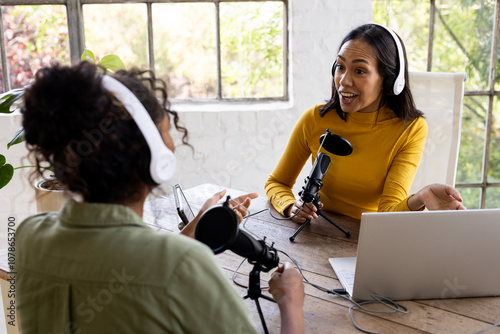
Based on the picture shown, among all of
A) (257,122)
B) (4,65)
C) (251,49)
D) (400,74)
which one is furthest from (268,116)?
(4,65)

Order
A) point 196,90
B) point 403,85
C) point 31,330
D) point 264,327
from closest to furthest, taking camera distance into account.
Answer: point 31,330, point 264,327, point 403,85, point 196,90

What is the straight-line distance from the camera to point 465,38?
2.83 meters

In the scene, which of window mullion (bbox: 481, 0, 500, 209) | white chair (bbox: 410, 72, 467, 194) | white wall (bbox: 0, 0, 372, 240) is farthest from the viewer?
window mullion (bbox: 481, 0, 500, 209)

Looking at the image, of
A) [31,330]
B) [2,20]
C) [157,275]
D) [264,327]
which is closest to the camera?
[157,275]

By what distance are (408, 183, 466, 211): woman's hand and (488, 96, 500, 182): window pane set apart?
1.61 metres

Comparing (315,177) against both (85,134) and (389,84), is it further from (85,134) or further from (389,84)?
(85,134)

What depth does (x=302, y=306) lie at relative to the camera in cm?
110

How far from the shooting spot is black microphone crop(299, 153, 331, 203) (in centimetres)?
152

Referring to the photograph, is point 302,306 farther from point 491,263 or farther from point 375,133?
point 375,133

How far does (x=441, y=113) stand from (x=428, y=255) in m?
1.09

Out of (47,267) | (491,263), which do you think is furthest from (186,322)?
(491,263)

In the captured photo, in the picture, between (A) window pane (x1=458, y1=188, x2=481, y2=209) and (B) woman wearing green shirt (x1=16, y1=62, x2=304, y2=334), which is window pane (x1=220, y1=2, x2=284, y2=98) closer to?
(A) window pane (x1=458, y1=188, x2=481, y2=209)

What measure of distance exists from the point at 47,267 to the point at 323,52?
2208mm

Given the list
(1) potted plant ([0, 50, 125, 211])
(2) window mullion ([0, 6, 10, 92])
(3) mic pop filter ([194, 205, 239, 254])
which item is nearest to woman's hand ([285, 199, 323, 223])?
(3) mic pop filter ([194, 205, 239, 254])
